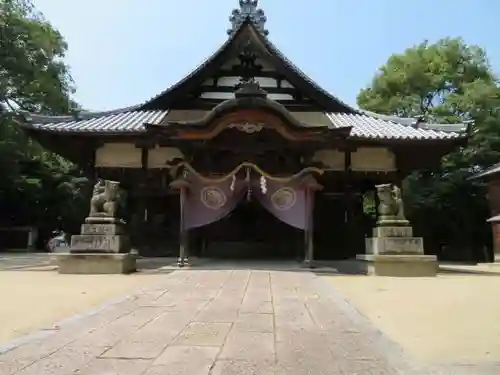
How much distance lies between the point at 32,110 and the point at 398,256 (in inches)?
888

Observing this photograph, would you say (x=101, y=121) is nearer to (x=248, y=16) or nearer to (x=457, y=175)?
(x=248, y=16)


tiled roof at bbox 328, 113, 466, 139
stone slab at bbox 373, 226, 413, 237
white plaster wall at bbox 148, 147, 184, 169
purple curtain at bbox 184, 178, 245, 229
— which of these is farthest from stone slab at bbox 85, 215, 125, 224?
tiled roof at bbox 328, 113, 466, 139

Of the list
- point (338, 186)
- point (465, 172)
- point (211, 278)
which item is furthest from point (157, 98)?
point (465, 172)

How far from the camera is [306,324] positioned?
4.60 meters

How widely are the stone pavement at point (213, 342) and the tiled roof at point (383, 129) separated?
7483 mm

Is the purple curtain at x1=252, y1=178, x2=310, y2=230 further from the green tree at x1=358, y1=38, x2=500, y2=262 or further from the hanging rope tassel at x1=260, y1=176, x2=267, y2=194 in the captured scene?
the green tree at x1=358, y1=38, x2=500, y2=262

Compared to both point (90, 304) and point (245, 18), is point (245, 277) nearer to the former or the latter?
point (90, 304)

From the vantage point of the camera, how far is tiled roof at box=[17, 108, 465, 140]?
40.9ft

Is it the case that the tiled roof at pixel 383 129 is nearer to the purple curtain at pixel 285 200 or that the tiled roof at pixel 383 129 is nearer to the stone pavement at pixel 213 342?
the purple curtain at pixel 285 200

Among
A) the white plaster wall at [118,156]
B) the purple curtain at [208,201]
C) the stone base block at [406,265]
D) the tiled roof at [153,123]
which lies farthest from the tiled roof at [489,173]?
the white plaster wall at [118,156]

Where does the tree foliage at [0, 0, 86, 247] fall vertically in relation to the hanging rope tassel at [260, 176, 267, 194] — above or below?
above

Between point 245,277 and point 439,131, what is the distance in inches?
307

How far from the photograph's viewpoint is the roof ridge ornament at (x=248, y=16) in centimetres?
1461

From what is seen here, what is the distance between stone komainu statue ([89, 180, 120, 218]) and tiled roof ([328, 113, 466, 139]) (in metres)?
6.22
